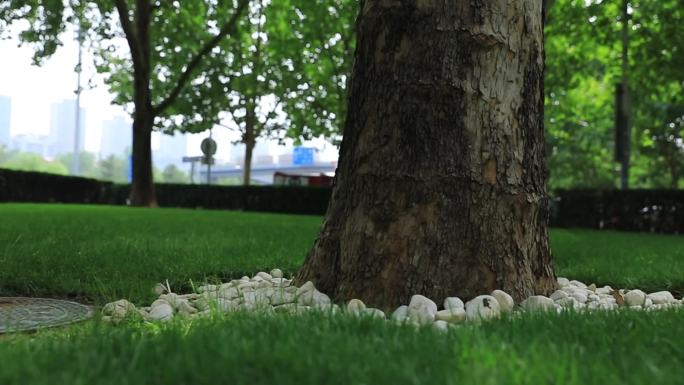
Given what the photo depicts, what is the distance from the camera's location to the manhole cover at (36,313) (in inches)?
105

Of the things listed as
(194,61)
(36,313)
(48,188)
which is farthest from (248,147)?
(36,313)

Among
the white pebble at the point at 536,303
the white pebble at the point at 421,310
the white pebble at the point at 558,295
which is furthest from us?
the white pebble at the point at 558,295

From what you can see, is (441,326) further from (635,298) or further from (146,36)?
(146,36)

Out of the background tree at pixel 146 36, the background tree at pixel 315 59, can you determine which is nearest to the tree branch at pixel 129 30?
the background tree at pixel 146 36

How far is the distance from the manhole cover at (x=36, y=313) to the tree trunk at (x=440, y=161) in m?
1.25

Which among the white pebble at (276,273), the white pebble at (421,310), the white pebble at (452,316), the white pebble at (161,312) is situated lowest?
the white pebble at (161,312)

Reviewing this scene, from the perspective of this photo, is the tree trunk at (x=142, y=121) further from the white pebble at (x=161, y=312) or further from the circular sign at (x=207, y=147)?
the white pebble at (x=161, y=312)

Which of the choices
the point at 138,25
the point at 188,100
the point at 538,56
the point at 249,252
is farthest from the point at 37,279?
the point at 188,100

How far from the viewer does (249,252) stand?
5.40 m

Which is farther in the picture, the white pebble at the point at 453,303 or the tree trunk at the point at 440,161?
the tree trunk at the point at 440,161

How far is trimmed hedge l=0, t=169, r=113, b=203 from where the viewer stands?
67.4ft

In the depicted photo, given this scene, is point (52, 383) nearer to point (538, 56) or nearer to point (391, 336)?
point (391, 336)

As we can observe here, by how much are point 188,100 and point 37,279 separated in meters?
19.9

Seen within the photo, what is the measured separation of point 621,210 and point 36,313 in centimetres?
1563
